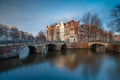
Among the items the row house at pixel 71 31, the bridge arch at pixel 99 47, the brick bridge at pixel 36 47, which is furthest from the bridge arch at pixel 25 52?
the row house at pixel 71 31

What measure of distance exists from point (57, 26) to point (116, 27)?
106ft

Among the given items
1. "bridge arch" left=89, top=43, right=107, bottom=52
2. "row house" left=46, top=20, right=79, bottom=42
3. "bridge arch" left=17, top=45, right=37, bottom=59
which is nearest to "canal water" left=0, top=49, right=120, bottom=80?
"bridge arch" left=17, top=45, right=37, bottom=59

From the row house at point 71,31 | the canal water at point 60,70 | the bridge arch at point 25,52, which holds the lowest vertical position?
the canal water at point 60,70

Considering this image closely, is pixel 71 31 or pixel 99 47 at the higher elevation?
pixel 71 31

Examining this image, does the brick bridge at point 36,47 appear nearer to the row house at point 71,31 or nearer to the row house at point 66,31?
the row house at point 71,31

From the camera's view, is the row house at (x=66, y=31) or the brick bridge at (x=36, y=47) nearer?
the brick bridge at (x=36, y=47)

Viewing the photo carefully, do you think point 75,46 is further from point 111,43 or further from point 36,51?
point 36,51

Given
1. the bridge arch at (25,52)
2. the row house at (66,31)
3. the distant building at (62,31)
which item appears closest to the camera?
the bridge arch at (25,52)

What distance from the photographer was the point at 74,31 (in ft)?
140

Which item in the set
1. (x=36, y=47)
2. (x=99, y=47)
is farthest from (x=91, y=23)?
(x=36, y=47)

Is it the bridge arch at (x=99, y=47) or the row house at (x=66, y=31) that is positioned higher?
the row house at (x=66, y=31)

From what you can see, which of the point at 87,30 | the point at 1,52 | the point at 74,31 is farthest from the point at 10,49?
the point at 74,31

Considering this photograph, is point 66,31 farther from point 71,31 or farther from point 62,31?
point 71,31

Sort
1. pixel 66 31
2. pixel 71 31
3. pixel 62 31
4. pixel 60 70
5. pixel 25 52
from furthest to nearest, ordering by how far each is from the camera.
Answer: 1. pixel 62 31
2. pixel 66 31
3. pixel 71 31
4. pixel 25 52
5. pixel 60 70
